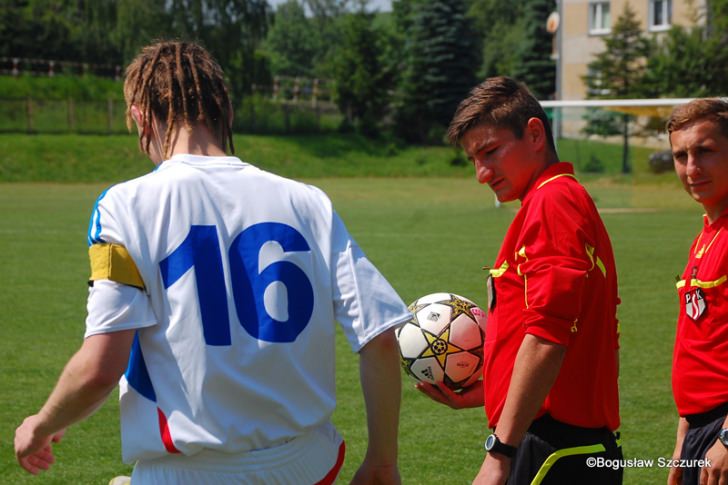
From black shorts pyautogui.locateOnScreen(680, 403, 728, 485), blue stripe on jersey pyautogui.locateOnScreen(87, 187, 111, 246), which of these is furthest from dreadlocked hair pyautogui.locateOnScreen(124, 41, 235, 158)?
black shorts pyautogui.locateOnScreen(680, 403, 728, 485)

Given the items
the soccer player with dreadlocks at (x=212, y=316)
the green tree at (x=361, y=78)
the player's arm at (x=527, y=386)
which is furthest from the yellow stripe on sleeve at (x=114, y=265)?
the green tree at (x=361, y=78)

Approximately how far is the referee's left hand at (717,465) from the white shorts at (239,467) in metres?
1.48

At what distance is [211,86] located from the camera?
8.24 ft

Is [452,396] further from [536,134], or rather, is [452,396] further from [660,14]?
[660,14]

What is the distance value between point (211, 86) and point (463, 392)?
170 cm

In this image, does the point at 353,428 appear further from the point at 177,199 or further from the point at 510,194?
the point at 177,199

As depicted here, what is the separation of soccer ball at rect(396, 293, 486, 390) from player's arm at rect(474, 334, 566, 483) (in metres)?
1.06

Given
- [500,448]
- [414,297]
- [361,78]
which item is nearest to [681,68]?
[361,78]

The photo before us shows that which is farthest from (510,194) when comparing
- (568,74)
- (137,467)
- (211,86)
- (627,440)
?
(568,74)

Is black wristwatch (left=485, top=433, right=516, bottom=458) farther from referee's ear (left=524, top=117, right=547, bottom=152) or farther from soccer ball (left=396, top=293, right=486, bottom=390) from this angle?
soccer ball (left=396, top=293, right=486, bottom=390)

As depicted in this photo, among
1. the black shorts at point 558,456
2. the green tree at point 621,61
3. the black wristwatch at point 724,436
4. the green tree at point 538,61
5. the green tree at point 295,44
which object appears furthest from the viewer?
the green tree at point 295,44

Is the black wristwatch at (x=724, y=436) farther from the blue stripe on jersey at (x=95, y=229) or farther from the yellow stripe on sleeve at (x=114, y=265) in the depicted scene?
the blue stripe on jersey at (x=95, y=229)

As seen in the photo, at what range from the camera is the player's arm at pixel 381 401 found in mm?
2479

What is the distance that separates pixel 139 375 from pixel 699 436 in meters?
2.11
